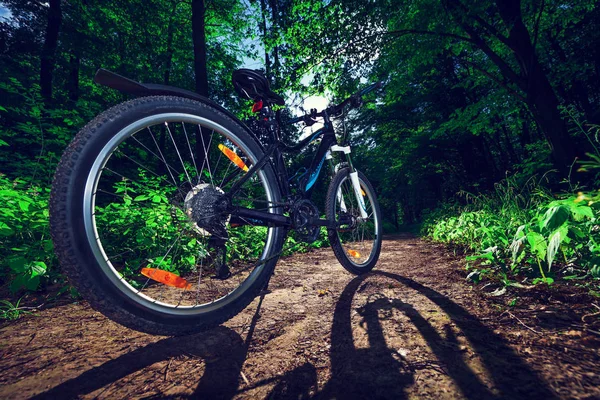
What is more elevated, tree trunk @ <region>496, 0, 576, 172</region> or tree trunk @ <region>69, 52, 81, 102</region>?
tree trunk @ <region>69, 52, 81, 102</region>

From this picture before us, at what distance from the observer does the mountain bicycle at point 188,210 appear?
94 centimetres

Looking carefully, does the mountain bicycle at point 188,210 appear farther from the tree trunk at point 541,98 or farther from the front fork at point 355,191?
the tree trunk at point 541,98

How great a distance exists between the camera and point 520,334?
1.00 meters

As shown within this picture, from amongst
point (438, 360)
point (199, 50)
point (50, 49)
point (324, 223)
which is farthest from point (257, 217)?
point (50, 49)

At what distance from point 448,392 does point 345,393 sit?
0.30m

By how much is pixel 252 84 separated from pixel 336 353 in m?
1.81

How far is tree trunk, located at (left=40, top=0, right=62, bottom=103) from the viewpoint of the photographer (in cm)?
800

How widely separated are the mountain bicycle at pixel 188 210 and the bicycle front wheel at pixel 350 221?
0.02 meters

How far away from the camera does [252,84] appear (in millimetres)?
1886

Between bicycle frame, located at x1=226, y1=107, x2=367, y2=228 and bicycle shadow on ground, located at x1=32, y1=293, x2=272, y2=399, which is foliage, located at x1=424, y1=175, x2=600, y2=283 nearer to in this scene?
bicycle frame, located at x1=226, y1=107, x2=367, y2=228

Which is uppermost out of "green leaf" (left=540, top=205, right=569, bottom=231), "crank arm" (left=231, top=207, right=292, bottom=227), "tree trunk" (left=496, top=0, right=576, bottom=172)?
"tree trunk" (left=496, top=0, right=576, bottom=172)

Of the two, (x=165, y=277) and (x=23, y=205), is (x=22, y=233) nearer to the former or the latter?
(x=23, y=205)

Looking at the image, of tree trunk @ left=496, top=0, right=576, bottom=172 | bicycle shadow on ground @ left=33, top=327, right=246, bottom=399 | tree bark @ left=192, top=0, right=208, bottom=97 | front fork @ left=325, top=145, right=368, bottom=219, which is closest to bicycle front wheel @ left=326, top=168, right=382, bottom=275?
front fork @ left=325, top=145, right=368, bottom=219


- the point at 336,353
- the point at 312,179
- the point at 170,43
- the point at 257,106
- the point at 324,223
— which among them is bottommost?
the point at 336,353
